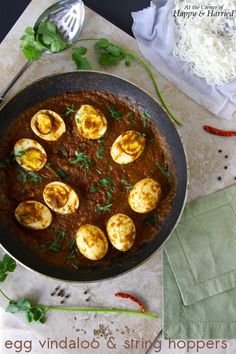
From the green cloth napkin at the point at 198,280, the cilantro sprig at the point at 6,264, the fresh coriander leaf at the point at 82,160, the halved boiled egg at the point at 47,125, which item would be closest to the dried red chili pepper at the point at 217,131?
the green cloth napkin at the point at 198,280

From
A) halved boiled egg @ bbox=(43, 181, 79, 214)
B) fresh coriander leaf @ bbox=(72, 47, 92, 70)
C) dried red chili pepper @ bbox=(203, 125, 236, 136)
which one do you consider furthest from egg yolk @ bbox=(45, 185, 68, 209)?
dried red chili pepper @ bbox=(203, 125, 236, 136)

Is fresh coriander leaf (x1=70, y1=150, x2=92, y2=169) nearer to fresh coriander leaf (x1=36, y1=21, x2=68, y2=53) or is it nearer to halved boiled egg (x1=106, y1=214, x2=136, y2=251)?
halved boiled egg (x1=106, y1=214, x2=136, y2=251)

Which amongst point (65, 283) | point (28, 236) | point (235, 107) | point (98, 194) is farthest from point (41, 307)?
point (235, 107)

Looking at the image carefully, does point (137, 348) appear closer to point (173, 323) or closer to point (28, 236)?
point (173, 323)

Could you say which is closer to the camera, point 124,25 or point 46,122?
point 46,122

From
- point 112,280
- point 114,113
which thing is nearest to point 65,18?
point 114,113

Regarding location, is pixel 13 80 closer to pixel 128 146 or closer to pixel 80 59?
pixel 80 59

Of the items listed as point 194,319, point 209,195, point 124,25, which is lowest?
point 194,319
